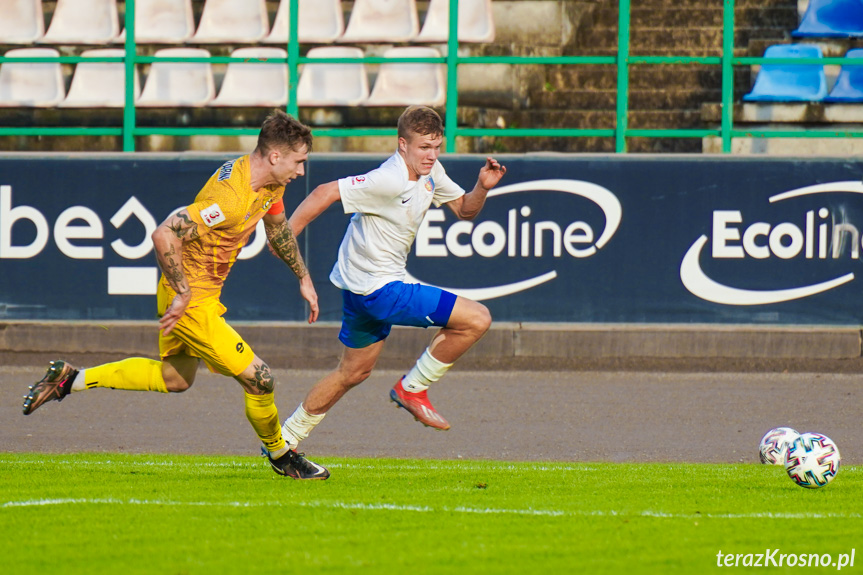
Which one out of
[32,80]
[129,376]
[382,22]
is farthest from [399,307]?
[32,80]

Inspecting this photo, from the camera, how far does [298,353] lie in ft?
43.3

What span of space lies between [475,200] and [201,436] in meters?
2.88

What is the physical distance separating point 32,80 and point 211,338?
11.0 m

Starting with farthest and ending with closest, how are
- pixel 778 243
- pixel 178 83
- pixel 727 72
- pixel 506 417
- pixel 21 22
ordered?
pixel 21 22 → pixel 178 83 → pixel 727 72 → pixel 778 243 → pixel 506 417

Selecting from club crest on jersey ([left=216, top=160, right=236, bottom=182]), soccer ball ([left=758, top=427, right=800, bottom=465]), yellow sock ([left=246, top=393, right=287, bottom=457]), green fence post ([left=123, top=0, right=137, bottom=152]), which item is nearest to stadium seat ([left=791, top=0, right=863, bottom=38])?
green fence post ([left=123, top=0, right=137, bottom=152])

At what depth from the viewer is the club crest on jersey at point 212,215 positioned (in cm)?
643

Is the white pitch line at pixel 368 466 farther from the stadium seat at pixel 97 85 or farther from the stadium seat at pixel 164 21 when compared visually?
the stadium seat at pixel 164 21

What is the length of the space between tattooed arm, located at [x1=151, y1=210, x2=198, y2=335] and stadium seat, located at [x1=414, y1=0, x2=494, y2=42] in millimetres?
9532

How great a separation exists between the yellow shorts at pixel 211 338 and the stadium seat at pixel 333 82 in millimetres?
9039

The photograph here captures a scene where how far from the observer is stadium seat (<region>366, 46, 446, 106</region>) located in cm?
1537

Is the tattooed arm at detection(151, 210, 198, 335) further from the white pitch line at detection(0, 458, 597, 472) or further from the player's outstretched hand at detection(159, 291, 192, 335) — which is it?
the white pitch line at detection(0, 458, 597, 472)

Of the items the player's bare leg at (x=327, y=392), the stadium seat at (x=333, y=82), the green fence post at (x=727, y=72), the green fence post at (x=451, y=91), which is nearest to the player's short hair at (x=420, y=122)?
the player's bare leg at (x=327, y=392)

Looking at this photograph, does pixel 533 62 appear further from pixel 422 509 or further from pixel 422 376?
pixel 422 509

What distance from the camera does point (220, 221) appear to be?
21.2ft
